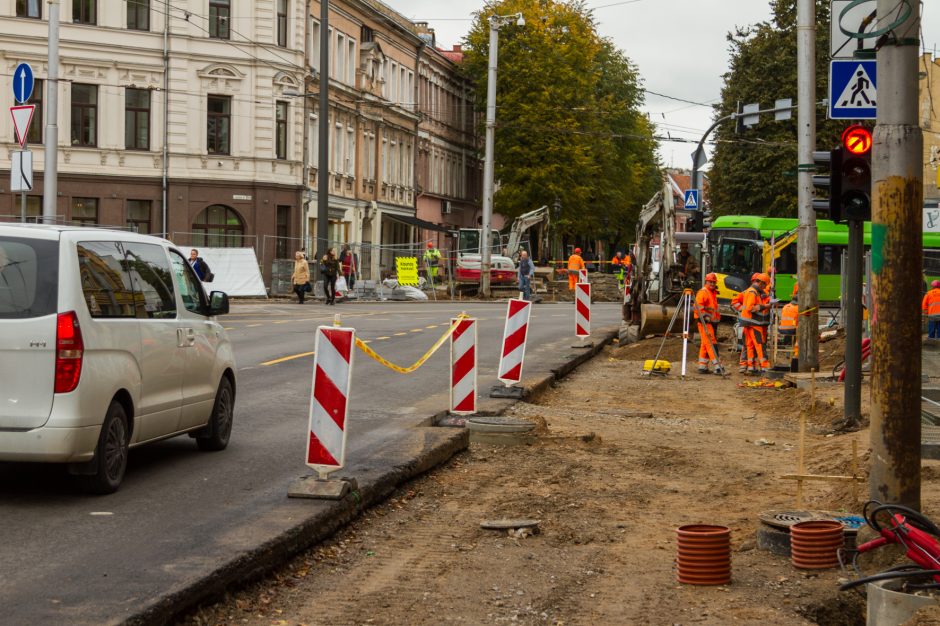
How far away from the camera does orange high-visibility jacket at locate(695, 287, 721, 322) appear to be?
25348 mm

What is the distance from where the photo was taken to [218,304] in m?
11.2

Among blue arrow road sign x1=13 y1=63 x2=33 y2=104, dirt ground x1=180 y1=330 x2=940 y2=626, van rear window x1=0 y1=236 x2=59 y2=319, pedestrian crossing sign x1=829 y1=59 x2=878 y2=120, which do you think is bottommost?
dirt ground x1=180 y1=330 x2=940 y2=626

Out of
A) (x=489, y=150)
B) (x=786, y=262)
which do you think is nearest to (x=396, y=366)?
(x=489, y=150)

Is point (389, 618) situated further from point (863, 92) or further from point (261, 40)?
point (261, 40)

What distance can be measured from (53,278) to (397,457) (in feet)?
10.4

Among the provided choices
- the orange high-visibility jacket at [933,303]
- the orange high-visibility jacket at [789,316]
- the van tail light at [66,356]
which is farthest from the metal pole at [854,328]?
the orange high-visibility jacket at [933,303]

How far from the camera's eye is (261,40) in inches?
2018

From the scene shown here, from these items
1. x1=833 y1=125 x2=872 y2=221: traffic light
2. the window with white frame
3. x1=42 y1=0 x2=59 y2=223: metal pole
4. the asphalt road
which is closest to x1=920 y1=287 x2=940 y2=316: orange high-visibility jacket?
the asphalt road

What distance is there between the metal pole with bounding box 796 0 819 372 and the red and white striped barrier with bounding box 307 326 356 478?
1224 centimetres

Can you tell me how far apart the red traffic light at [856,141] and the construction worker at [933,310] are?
1732cm

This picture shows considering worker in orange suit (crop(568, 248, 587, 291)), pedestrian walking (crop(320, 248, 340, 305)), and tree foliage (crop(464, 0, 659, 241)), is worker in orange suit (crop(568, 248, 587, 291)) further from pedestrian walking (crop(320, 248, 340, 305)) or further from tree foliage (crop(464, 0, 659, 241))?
tree foliage (crop(464, 0, 659, 241))

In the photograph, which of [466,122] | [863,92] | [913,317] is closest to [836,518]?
[913,317]

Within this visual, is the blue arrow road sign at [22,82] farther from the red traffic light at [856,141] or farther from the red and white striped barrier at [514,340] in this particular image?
the red traffic light at [856,141]

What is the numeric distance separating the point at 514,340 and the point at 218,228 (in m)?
35.7
